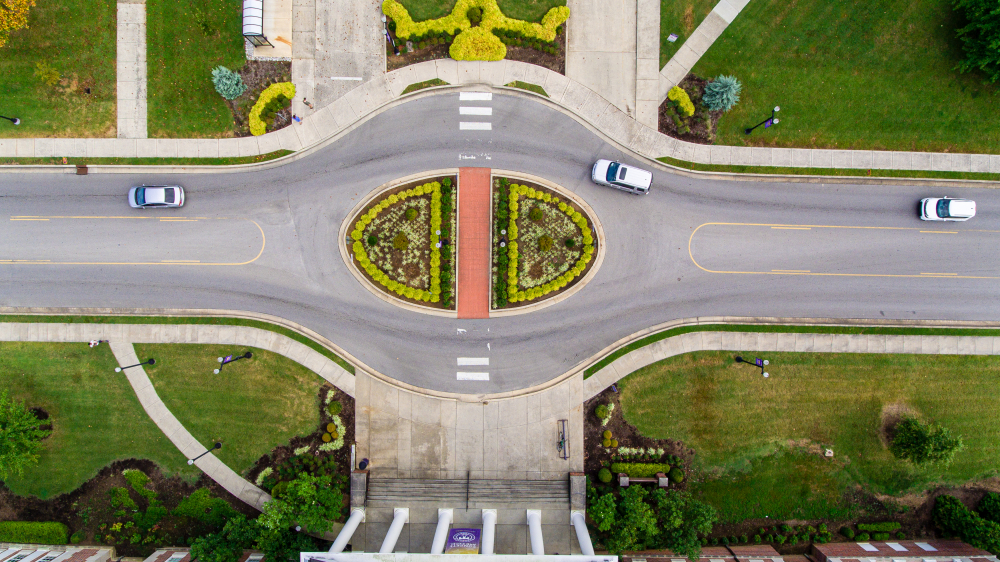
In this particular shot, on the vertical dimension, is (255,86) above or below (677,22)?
below

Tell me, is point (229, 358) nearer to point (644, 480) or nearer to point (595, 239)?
point (595, 239)

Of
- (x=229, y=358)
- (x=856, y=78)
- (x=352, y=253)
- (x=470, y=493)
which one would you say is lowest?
(x=470, y=493)

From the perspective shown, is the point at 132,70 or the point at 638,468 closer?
the point at 638,468

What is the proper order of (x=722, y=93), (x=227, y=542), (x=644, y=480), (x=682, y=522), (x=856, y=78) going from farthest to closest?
(x=856, y=78) → (x=644, y=480) → (x=722, y=93) → (x=227, y=542) → (x=682, y=522)

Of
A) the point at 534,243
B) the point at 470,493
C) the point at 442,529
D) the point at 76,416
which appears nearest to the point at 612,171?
the point at 534,243

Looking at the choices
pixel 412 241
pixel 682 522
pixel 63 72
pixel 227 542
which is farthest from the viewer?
pixel 412 241

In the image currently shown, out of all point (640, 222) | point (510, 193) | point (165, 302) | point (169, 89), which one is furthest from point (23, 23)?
point (640, 222)

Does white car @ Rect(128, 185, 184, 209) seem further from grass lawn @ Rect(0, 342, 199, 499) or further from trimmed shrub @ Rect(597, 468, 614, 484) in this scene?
trimmed shrub @ Rect(597, 468, 614, 484)
